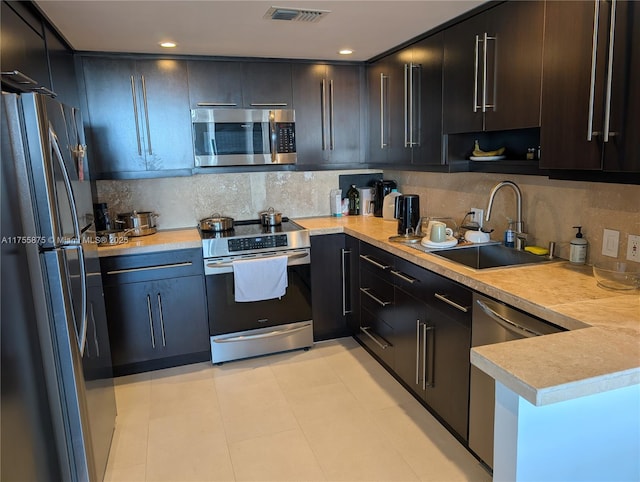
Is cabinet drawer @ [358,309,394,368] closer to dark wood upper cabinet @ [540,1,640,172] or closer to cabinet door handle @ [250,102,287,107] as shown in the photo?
dark wood upper cabinet @ [540,1,640,172]

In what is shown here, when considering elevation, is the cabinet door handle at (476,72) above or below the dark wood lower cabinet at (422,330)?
above

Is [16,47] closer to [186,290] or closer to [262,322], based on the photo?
[186,290]

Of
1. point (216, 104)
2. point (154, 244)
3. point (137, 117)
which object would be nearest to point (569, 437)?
point (154, 244)

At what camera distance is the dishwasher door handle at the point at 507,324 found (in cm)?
172

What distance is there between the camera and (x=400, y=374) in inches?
111

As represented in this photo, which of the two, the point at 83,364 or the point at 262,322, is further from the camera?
the point at 262,322

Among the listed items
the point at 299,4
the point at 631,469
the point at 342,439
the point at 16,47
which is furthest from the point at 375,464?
the point at 16,47

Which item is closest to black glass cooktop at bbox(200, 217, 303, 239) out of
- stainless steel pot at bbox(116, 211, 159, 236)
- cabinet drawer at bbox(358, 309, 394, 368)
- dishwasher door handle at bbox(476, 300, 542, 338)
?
stainless steel pot at bbox(116, 211, 159, 236)

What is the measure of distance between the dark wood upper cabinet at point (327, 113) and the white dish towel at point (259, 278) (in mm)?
923

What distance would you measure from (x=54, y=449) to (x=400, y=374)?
6.15ft

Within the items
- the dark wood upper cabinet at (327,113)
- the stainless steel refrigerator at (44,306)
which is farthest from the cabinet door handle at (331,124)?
the stainless steel refrigerator at (44,306)

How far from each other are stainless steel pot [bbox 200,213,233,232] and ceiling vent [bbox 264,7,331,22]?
1493 millimetres

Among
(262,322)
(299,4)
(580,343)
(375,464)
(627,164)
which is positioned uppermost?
(299,4)

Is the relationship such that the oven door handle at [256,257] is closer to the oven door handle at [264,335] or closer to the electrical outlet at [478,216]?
the oven door handle at [264,335]
